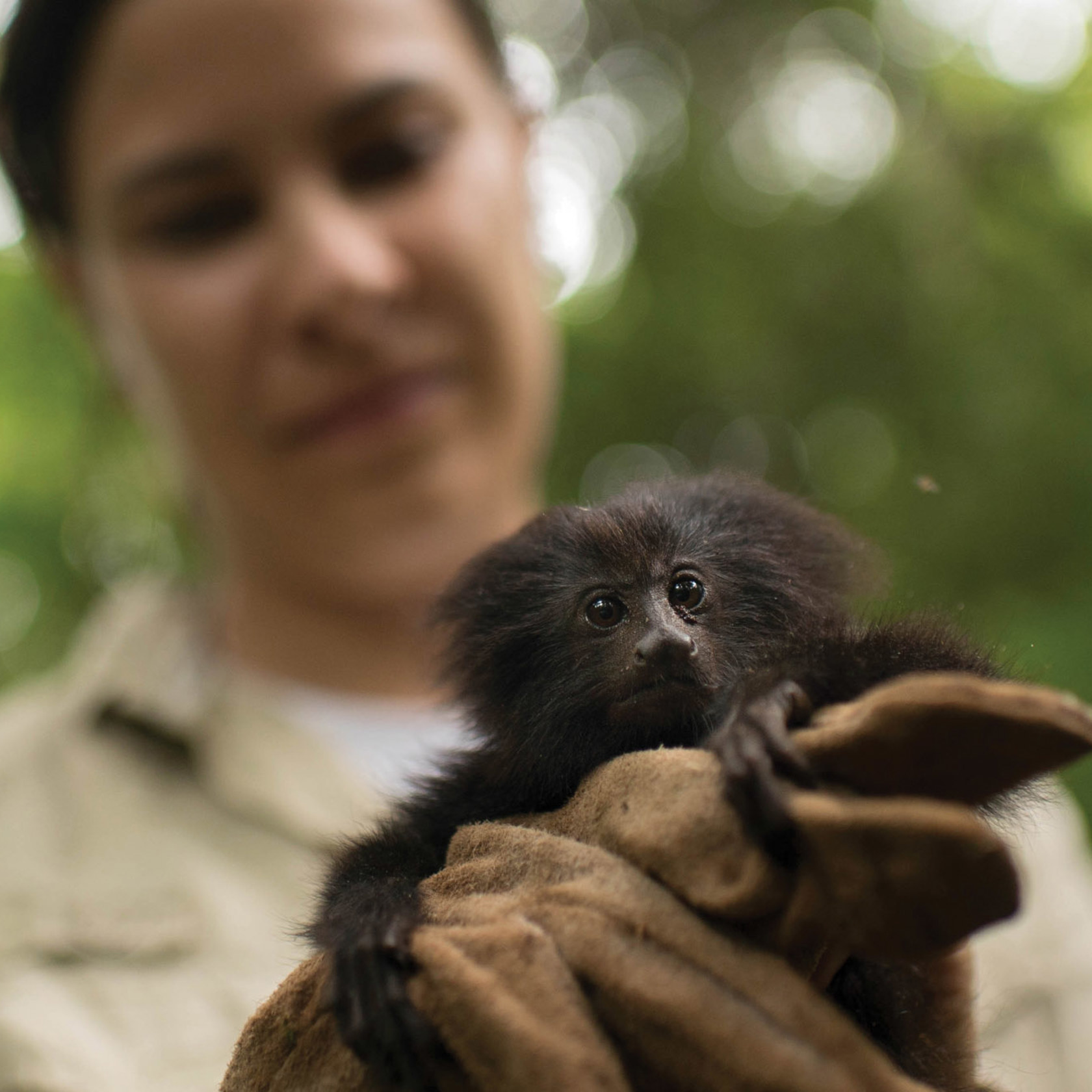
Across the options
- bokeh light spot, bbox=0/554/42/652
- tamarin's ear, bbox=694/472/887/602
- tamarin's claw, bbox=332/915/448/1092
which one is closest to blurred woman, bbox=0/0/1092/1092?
tamarin's ear, bbox=694/472/887/602

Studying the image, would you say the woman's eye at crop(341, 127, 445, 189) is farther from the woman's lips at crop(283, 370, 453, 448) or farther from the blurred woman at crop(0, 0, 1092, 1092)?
the woman's lips at crop(283, 370, 453, 448)

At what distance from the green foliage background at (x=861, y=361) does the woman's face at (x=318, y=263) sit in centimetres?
292

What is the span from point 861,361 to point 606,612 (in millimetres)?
6472

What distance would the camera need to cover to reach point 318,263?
2867 mm

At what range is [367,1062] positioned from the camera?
141cm

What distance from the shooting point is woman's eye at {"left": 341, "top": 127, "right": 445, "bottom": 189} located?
10.2ft

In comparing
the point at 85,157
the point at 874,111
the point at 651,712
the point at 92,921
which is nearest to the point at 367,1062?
the point at 651,712

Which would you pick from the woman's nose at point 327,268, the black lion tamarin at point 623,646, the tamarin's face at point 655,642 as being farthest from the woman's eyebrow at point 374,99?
the tamarin's face at point 655,642

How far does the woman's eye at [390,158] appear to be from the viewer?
3.11 metres

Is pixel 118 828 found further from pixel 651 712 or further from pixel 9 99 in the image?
pixel 9 99

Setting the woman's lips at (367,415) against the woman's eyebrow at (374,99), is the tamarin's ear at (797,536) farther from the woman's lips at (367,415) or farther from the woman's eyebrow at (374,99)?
the woman's eyebrow at (374,99)

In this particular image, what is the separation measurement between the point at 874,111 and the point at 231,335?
7236 millimetres

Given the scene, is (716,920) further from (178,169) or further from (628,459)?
(628,459)

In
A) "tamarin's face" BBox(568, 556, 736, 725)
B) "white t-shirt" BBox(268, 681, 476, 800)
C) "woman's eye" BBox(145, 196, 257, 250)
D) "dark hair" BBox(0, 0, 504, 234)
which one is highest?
"dark hair" BBox(0, 0, 504, 234)
